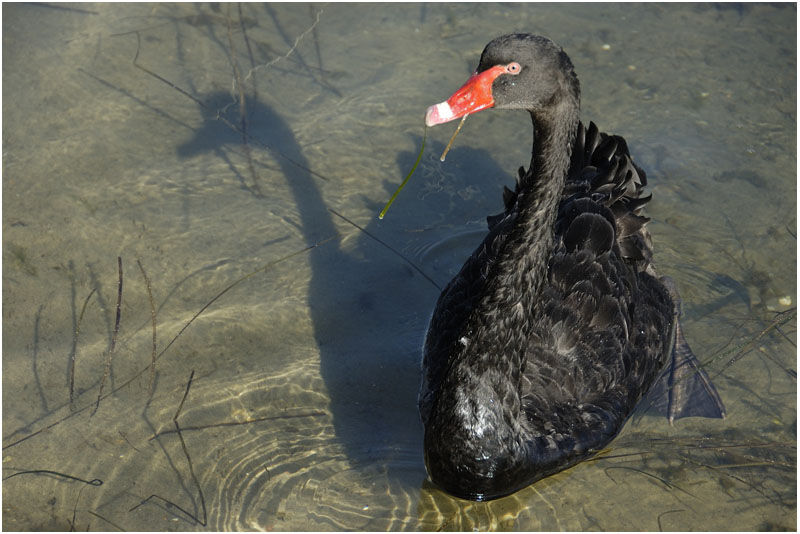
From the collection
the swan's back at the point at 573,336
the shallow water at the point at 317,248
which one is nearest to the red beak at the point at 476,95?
the swan's back at the point at 573,336

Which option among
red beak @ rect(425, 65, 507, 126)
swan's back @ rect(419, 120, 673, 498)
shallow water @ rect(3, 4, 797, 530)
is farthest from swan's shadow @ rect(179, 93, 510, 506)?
red beak @ rect(425, 65, 507, 126)

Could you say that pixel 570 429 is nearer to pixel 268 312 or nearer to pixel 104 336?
pixel 268 312

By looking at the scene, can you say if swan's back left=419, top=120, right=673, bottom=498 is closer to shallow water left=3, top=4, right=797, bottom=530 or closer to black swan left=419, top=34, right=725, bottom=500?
black swan left=419, top=34, right=725, bottom=500

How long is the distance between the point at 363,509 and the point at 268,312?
61.4 inches

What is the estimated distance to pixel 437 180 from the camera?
21.2 ft

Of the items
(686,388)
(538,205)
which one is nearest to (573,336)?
(686,388)

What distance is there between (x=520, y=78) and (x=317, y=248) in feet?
8.65

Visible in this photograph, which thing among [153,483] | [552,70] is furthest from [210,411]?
[552,70]

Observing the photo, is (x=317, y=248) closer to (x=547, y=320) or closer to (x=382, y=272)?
(x=382, y=272)

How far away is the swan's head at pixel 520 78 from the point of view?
11.5ft

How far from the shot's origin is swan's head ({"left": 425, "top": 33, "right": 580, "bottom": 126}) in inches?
138

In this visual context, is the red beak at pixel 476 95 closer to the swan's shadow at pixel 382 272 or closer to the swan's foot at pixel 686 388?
the swan's shadow at pixel 382 272

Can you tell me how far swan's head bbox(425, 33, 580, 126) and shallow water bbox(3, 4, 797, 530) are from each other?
204 centimetres

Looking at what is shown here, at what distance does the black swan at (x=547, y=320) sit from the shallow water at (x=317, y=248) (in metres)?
0.30
